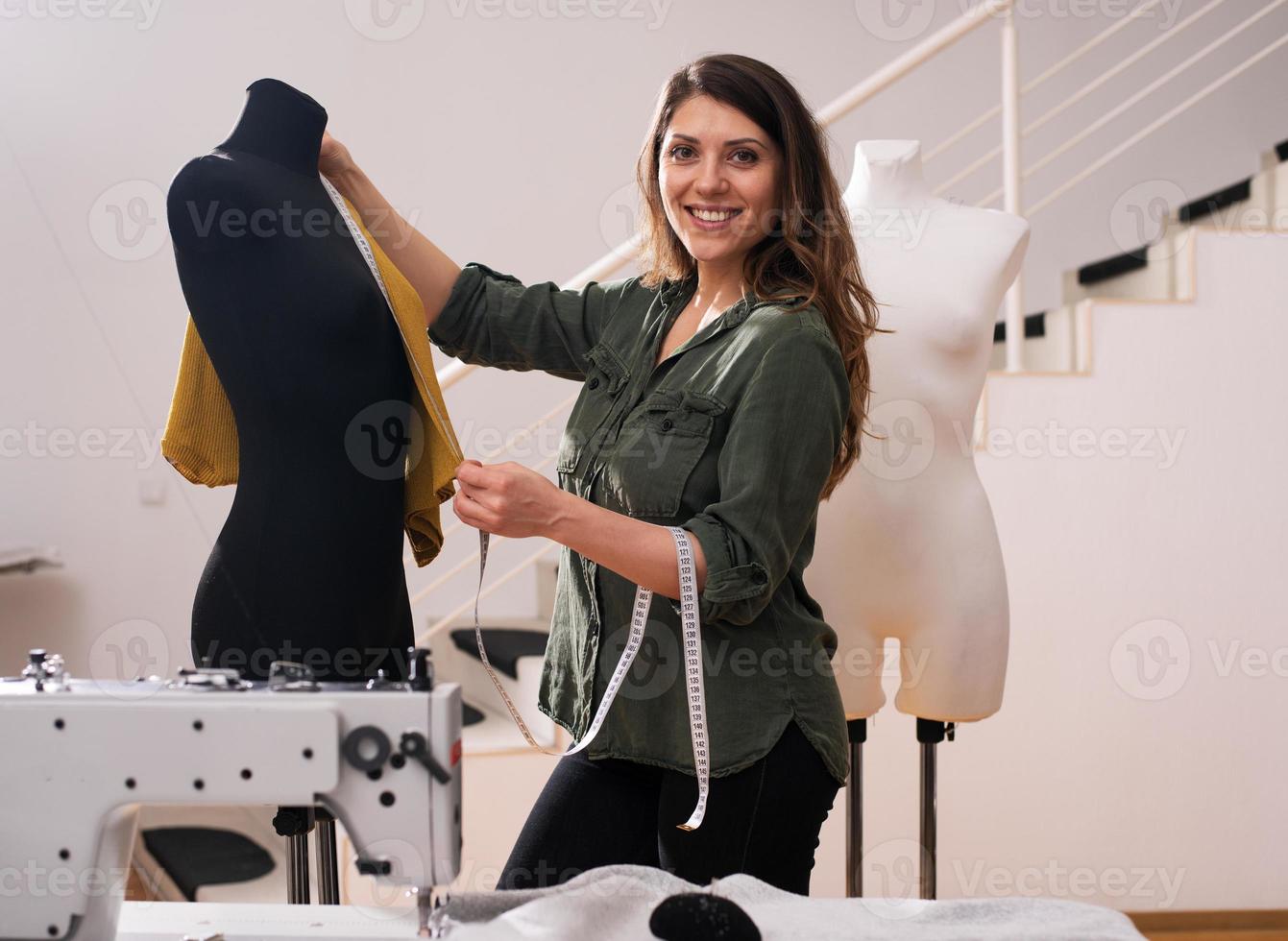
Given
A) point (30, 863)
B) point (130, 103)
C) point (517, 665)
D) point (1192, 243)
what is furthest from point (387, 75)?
point (30, 863)

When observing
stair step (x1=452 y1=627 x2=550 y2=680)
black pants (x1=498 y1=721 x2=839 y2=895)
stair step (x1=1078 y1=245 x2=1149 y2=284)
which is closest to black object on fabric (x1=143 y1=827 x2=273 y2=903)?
stair step (x1=452 y1=627 x2=550 y2=680)

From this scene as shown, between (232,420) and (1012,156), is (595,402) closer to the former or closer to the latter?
(232,420)

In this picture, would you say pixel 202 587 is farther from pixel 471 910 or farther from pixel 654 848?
pixel 654 848

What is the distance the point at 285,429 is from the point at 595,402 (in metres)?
0.46

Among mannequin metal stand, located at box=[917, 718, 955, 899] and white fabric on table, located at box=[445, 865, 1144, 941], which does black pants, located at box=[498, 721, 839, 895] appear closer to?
white fabric on table, located at box=[445, 865, 1144, 941]

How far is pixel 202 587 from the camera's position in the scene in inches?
54.4

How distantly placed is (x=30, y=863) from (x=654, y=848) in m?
0.76

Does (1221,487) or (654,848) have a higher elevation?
(1221,487)

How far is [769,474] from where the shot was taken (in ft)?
4.71

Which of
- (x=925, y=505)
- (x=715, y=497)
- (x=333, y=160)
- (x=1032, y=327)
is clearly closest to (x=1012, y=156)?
(x=1032, y=327)

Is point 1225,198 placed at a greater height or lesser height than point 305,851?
greater

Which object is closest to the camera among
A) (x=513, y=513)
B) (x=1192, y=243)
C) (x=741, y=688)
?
(x=513, y=513)

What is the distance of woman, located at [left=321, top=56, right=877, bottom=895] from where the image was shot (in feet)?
4.72

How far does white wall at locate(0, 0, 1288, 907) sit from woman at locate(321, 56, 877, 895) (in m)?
1.83
